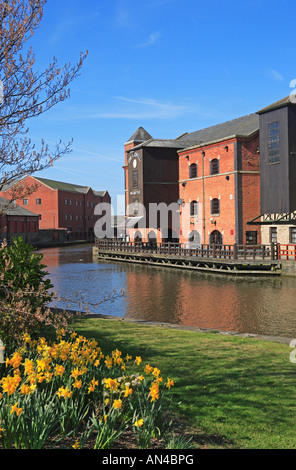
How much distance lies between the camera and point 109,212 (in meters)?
109

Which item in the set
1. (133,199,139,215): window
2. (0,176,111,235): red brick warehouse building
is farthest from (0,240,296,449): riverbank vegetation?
(0,176,111,235): red brick warehouse building

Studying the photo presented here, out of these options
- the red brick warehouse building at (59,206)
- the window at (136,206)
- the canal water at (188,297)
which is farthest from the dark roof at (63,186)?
the canal water at (188,297)

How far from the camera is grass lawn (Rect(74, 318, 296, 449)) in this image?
502 cm

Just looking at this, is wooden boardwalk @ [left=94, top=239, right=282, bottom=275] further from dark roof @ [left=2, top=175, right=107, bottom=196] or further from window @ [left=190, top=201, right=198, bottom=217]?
dark roof @ [left=2, top=175, right=107, bottom=196]

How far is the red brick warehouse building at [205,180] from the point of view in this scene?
37375 mm

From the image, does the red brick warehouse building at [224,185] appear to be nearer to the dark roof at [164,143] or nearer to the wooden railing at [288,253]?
the dark roof at [164,143]

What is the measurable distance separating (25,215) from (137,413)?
2664 inches

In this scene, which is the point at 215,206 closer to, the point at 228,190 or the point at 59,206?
the point at 228,190

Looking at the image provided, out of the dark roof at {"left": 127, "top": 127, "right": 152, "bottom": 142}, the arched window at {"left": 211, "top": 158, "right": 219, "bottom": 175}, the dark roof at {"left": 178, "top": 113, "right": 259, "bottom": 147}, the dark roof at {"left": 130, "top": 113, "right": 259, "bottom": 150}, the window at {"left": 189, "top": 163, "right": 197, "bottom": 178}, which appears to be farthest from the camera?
the dark roof at {"left": 127, "top": 127, "right": 152, "bottom": 142}

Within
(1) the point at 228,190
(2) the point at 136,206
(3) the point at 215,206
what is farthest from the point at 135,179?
(1) the point at 228,190

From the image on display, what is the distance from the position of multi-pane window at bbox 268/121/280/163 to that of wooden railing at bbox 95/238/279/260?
7231mm

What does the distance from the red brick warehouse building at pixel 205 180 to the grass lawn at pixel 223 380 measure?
2792 cm

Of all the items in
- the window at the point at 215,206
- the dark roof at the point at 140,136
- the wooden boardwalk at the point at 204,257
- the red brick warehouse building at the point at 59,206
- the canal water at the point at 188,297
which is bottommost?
the canal water at the point at 188,297
